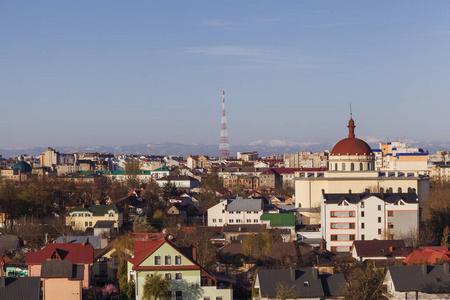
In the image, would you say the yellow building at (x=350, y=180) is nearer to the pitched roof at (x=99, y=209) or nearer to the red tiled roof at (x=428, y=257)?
the pitched roof at (x=99, y=209)

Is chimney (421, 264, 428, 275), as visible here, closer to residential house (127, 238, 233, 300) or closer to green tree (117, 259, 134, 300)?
residential house (127, 238, 233, 300)

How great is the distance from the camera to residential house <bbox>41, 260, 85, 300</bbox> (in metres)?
26.6

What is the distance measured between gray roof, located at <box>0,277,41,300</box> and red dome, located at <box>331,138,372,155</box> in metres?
29.7

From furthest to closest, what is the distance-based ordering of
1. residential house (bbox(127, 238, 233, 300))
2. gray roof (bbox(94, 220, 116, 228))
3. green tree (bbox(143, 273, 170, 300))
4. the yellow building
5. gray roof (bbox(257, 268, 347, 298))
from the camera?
the yellow building → gray roof (bbox(94, 220, 116, 228)) → residential house (bbox(127, 238, 233, 300)) → gray roof (bbox(257, 268, 347, 298)) → green tree (bbox(143, 273, 170, 300))

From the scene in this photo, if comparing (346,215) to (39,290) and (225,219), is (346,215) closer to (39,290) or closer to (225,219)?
(225,219)

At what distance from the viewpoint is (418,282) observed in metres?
25.7

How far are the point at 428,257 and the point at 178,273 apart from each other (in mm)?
10250

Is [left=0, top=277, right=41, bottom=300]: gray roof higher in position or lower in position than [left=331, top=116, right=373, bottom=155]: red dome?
lower

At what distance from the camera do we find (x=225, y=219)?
50312mm

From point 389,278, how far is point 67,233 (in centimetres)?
2217

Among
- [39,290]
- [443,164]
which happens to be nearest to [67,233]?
[39,290]

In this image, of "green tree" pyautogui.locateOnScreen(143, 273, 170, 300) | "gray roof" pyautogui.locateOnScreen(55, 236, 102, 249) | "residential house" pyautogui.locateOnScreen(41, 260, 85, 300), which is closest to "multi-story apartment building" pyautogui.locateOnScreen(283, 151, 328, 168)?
"gray roof" pyautogui.locateOnScreen(55, 236, 102, 249)

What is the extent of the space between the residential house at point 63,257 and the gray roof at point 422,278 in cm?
1147

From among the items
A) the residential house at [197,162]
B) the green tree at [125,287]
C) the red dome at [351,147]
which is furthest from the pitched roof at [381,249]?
the residential house at [197,162]
